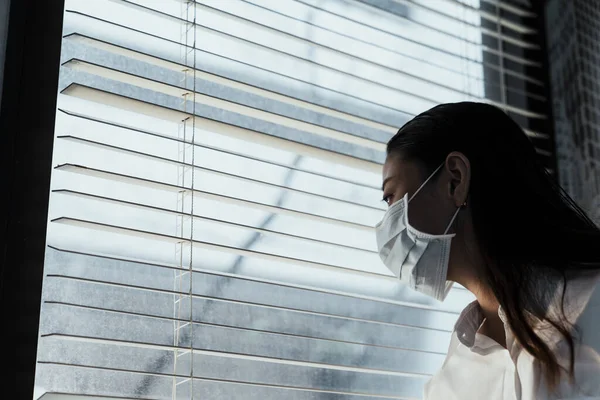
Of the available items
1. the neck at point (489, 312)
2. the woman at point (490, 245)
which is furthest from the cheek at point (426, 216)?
the neck at point (489, 312)

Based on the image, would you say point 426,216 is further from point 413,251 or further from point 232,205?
point 232,205

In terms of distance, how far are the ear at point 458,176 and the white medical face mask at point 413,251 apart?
0.02 m

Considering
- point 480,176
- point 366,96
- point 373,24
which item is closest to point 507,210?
point 480,176

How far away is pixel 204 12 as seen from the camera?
1564mm

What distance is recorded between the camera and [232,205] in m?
1.51

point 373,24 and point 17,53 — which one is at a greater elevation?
point 373,24

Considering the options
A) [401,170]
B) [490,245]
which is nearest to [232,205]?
[401,170]

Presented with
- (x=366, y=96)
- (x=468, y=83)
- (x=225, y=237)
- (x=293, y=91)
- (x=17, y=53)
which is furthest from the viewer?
(x=468, y=83)

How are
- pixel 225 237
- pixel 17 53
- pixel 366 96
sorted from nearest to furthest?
pixel 17 53 → pixel 225 237 → pixel 366 96

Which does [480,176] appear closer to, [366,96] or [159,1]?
[366,96]

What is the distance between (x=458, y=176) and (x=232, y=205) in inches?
15.3

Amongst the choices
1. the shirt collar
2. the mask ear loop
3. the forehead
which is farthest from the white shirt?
the forehead

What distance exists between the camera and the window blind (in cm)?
134

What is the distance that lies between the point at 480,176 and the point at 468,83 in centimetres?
60
